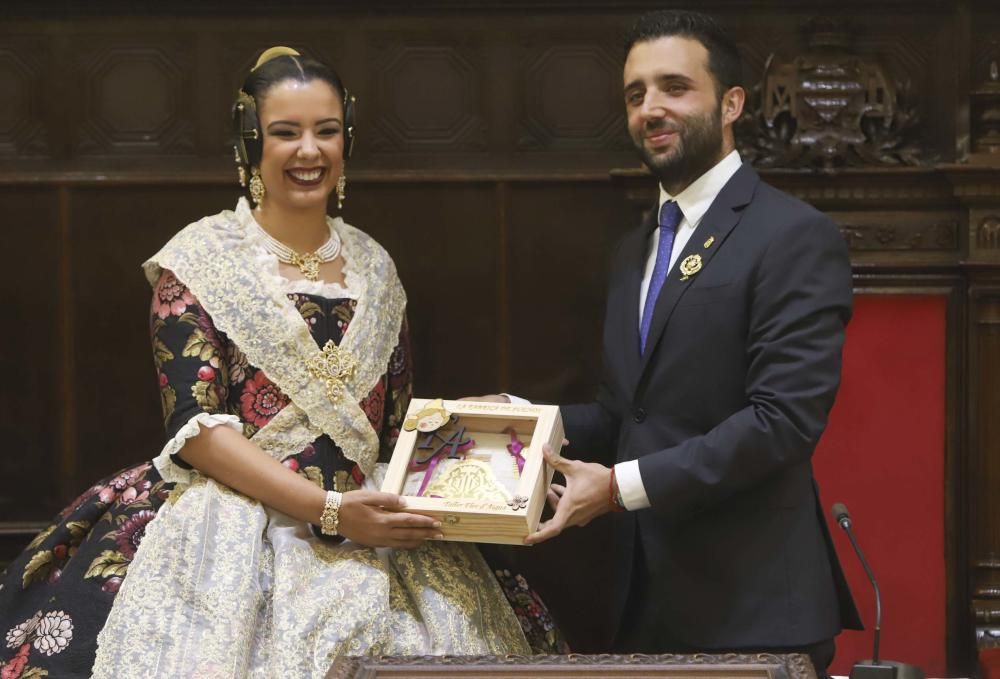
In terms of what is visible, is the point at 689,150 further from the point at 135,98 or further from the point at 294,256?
the point at 135,98

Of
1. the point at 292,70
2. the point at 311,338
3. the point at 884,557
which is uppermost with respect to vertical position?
the point at 292,70

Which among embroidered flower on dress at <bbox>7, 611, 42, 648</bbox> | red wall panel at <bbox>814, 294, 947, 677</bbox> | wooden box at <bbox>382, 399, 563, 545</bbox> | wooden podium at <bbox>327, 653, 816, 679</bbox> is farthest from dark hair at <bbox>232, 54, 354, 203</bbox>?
red wall panel at <bbox>814, 294, 947, 677</bbox>

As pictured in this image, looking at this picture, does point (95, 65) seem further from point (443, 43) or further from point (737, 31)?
point (737, 31)

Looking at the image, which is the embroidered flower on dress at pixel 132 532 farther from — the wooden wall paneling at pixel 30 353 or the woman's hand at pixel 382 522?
the wooden wall paneling at pixel 30 353

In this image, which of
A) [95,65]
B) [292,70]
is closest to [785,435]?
[292,70]

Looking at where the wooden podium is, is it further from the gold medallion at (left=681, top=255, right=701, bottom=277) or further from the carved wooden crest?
the carved wooden crest

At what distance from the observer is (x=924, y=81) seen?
3254 millimetres

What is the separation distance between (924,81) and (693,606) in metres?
1.56

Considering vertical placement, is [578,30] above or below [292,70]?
above

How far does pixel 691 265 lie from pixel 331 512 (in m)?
0.80

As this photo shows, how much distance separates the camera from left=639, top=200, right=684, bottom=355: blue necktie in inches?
99.7

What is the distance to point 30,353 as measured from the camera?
3.33 metres

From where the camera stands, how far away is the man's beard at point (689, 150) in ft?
8.17

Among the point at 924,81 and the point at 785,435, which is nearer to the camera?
the point at 785,435
